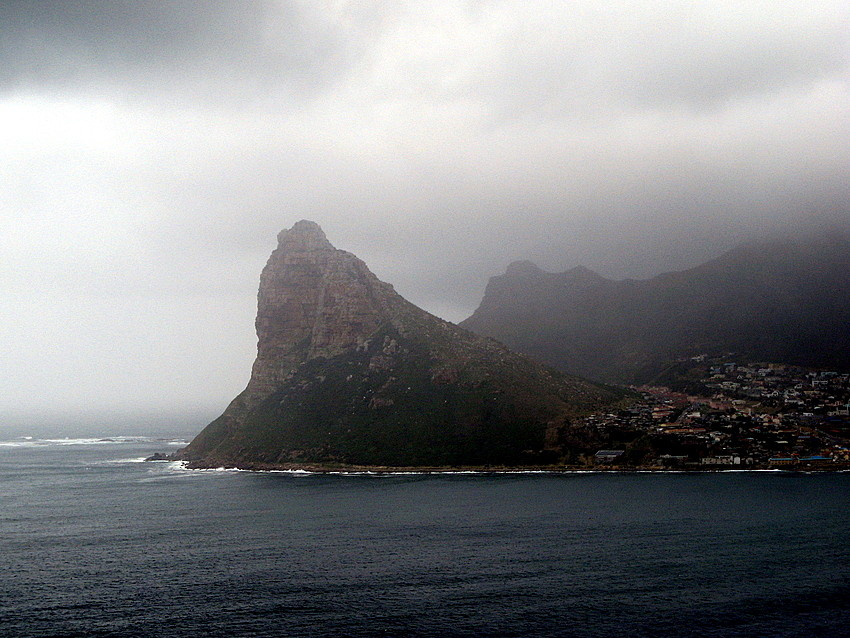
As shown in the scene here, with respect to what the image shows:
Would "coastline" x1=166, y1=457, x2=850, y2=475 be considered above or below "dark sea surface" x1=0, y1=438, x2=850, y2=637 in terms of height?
above

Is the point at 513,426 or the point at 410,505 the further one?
the point at 513,426

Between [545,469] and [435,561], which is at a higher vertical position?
[545,469]

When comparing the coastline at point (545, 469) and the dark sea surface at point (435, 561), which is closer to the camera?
the dark sea surface at point (435, 561)

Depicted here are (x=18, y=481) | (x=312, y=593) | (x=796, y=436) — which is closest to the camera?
(x=312, y=593)

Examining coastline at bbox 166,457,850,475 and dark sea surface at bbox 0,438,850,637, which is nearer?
dark sea surface at bbox 0,438,850,637

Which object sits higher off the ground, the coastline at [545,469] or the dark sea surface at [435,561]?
the coastline at [545,469]

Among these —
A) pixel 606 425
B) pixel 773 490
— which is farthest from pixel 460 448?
pixel 773 490

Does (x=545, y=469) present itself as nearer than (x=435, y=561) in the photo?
No

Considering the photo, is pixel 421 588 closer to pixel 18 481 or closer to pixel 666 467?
pixel 666 467
